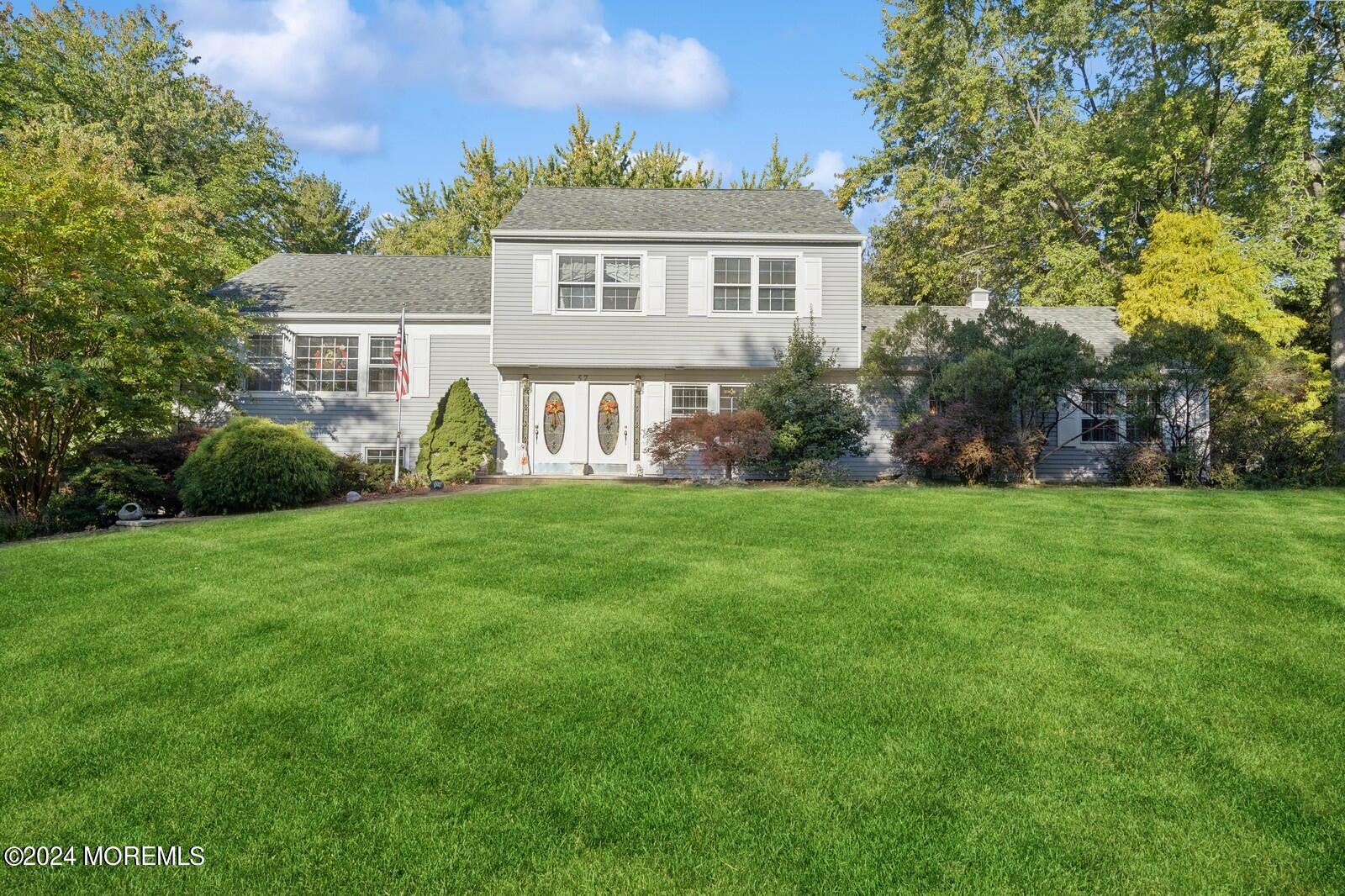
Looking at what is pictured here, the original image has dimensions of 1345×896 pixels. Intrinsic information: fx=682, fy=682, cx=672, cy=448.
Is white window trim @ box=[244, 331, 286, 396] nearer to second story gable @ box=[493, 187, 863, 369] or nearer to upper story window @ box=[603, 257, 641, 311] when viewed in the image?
second story gable @ box=[493, 187, 863, 369]

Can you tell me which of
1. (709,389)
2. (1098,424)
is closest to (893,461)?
(709,389)

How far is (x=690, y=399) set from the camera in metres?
15.8

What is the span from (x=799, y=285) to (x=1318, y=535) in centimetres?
1009

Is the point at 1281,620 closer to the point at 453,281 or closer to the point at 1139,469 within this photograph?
the point at 1139,469

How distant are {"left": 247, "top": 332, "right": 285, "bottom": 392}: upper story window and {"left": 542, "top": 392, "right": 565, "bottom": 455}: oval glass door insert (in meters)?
6.44

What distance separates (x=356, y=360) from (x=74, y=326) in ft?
22.1

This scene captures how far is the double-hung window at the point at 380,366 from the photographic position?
53.5ft

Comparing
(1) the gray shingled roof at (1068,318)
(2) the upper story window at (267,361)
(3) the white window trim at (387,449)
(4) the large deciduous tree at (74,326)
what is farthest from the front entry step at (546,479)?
(1) the gray shingled roof at (1068,318)

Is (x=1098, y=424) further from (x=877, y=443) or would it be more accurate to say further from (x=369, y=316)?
(x=369, y=316)

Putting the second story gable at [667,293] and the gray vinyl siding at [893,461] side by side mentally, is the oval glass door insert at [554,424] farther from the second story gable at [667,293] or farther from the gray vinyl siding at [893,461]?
the gray vinyl siding at [893,461]

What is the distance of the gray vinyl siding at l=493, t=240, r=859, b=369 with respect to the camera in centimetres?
1516

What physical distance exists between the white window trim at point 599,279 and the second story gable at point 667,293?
0.06ft

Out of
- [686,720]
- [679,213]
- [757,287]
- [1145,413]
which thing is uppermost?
[679,213]

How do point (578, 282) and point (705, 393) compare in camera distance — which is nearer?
point (578, 282)
